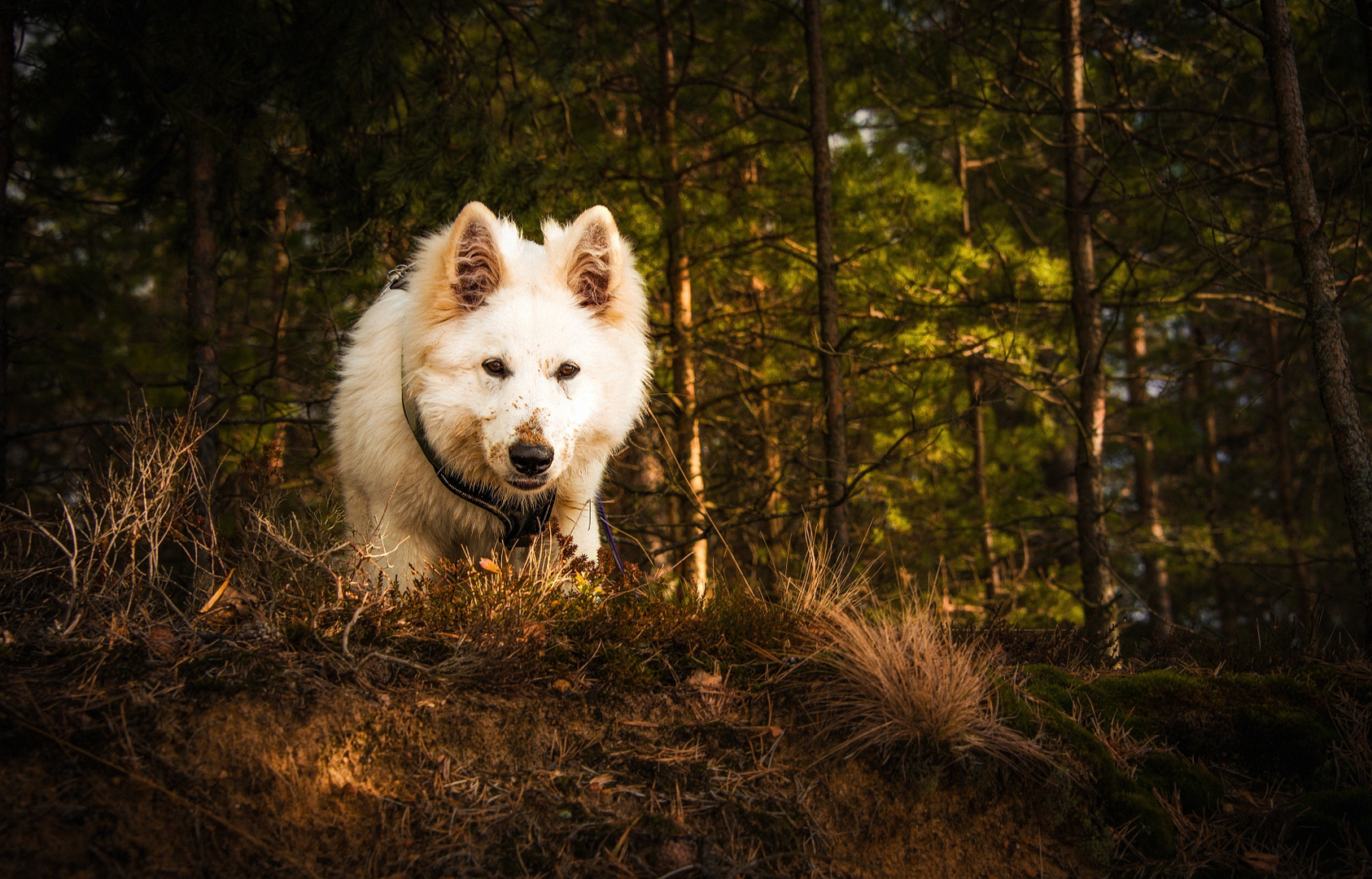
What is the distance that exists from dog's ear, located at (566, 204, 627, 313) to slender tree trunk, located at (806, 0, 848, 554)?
203 centimetres

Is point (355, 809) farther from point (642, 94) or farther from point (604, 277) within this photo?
point (642, 94)

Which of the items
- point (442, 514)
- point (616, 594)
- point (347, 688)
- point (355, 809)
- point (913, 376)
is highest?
point (913, 376)

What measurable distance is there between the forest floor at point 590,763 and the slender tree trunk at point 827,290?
2453 mm

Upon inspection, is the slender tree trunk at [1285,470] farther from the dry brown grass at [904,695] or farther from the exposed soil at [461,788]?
the exposed soil at [461,788]

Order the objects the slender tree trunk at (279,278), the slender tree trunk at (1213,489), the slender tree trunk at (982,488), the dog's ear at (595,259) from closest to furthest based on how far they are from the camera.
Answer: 1. the dog's ear at (595,259)
2. the slender tree trunk at (279,278)
3. the slender tree trunk at (982,488)
4. the slender tree trunk at (1213,489)

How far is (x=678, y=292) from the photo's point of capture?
7.58 metres

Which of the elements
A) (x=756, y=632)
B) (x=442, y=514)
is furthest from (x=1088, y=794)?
(x=442, y=514)

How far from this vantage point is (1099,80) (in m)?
10.9

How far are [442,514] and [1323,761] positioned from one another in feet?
13.4

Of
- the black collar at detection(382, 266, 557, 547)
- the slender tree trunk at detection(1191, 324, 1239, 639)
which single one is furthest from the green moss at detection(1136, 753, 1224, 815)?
the slender tree trunk at detection(1191, 324, 1239, 639)

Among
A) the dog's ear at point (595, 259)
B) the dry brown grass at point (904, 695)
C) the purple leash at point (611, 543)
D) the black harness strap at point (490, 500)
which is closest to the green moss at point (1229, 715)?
the dry brown grass at point (904, 695)

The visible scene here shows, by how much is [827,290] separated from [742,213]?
2407mm

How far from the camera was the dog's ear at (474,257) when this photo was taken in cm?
386

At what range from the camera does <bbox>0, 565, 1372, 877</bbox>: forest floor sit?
88.8 inches
